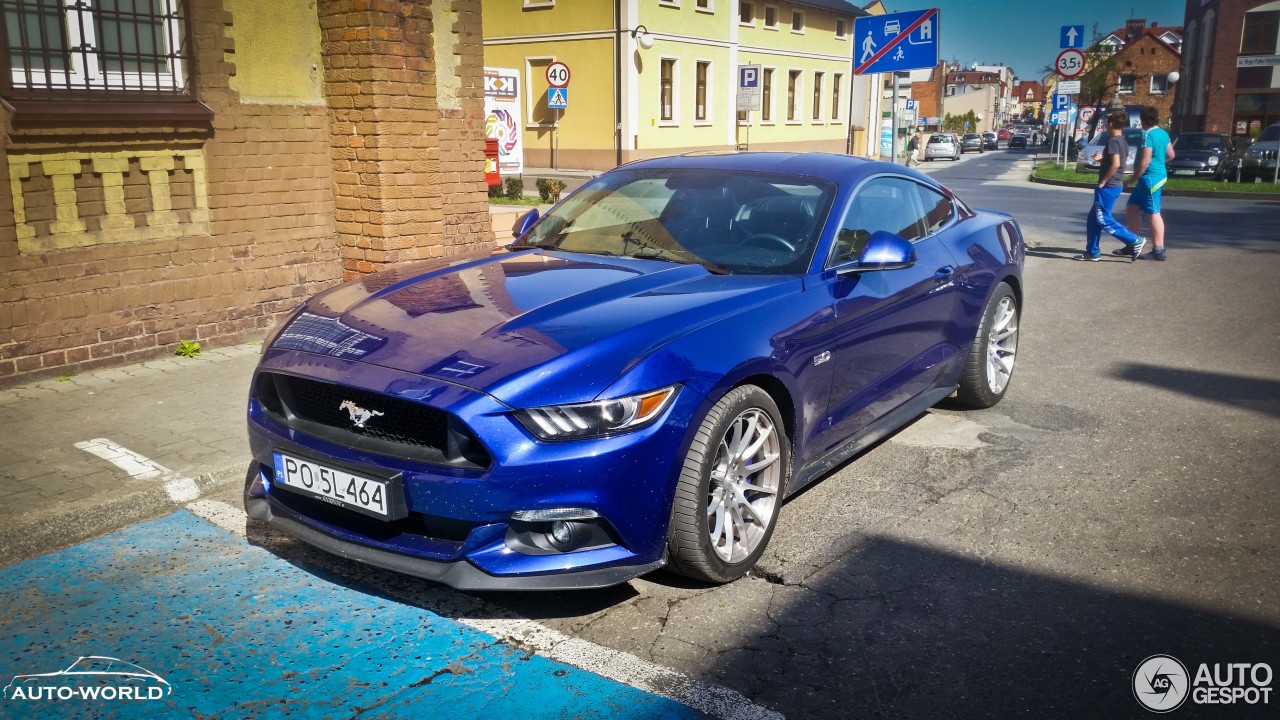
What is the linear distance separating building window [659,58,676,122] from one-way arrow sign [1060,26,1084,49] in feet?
59.6

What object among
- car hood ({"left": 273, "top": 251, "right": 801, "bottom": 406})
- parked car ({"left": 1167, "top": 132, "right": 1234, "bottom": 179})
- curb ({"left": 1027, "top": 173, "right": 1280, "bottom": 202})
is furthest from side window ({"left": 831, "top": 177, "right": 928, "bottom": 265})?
parked car ({"left": 1167, "top": 132, "right": 1234, "bottom": 179})

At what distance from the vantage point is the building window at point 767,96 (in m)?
46.1

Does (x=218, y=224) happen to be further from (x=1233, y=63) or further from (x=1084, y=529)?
(x=1233, y=63)

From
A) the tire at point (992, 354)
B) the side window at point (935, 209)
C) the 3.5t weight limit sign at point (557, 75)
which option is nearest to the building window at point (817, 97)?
the 3.5t weight limit sign at point (557, 75)

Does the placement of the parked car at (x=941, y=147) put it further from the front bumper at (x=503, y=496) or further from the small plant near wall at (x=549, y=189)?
the front bumper at (x=503, y=496)

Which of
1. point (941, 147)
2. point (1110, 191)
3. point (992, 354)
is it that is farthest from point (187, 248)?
point (941, 147)

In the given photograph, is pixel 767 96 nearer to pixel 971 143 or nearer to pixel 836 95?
pixel 836 95

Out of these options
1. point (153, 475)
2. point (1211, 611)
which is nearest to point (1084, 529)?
point (1211, 611)

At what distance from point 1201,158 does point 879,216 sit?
34.5 m

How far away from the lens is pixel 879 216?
502 centimetres

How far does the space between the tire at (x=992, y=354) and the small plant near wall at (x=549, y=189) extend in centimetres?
1374

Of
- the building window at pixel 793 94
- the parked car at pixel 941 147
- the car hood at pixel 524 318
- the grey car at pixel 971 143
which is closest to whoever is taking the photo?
the car hood at pixel 524 318

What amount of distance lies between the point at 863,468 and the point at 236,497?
10.2 feet

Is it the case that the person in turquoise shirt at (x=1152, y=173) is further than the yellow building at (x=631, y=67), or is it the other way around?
the yellow building at (x=631, y=67)
